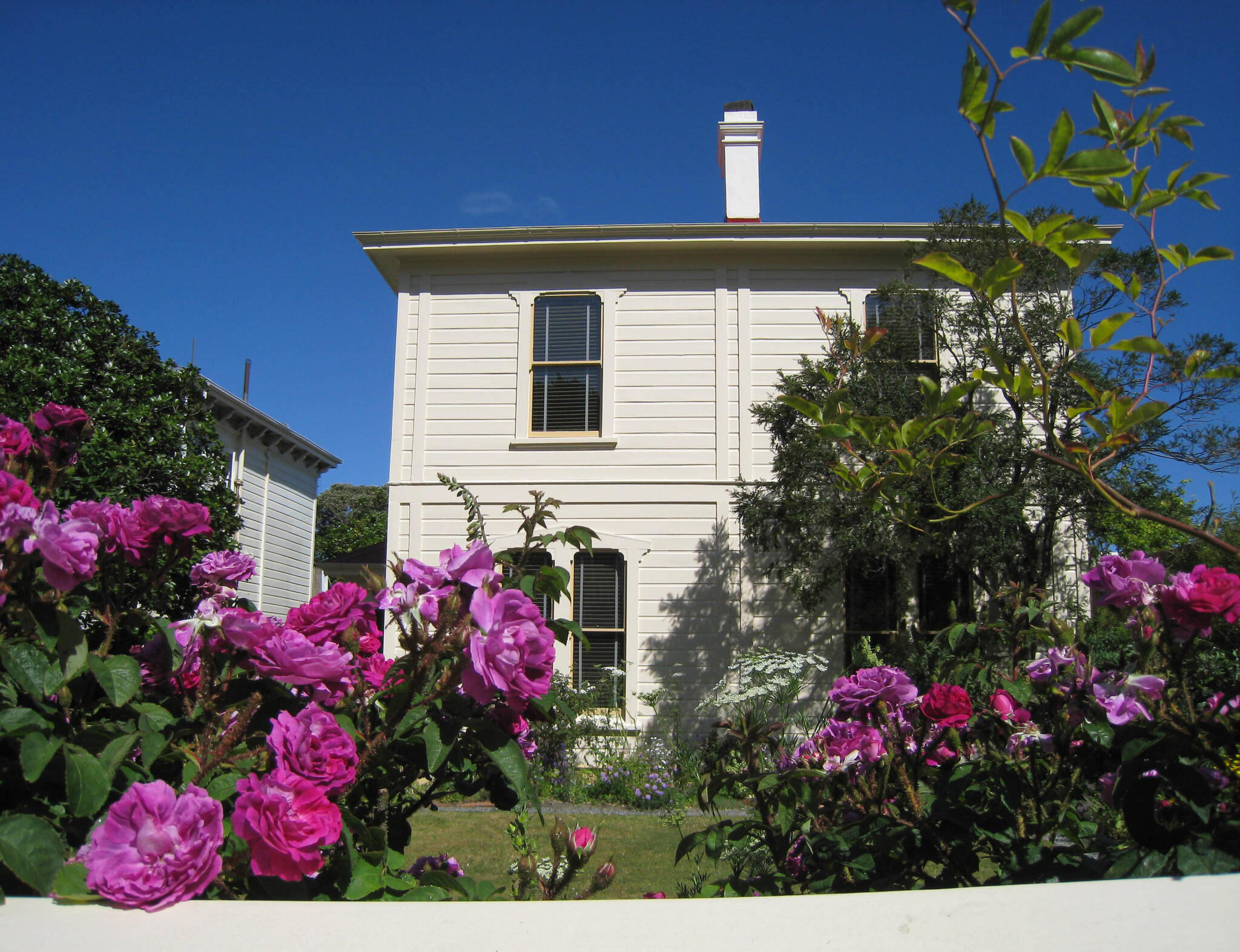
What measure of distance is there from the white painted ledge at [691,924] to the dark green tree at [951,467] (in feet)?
20.2

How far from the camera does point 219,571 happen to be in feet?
5.73

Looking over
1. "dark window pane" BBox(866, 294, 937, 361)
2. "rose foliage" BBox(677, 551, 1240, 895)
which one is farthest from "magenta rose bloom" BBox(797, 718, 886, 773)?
"dark window pane" BBox(866, 294, 937, 361)

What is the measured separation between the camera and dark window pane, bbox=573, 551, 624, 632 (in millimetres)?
9469

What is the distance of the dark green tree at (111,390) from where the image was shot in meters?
7.35

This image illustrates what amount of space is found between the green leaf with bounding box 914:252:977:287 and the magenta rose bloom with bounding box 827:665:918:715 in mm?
898

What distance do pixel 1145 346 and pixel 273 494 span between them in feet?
63.6

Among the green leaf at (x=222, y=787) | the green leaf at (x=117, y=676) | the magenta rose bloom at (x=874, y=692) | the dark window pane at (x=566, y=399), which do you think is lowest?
the green leaf at (x=222, y=787)

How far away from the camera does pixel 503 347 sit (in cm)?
997

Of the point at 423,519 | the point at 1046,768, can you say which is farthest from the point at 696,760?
the point at 1046,768

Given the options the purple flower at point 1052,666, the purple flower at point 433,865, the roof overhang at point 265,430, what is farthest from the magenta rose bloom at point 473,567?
the roof overhang at point 265,430

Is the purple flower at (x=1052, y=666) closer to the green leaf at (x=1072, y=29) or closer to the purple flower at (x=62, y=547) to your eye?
the green leaf at (x=1072, y=29)

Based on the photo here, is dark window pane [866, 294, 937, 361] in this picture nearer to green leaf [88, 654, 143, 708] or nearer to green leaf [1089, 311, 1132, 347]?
green leaf [1089, 311, 1132, 347]

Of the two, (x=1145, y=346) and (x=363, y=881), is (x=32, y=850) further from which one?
(x=1145, y=346)

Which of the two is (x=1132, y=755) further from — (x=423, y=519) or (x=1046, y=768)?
(x=423, y=519)
